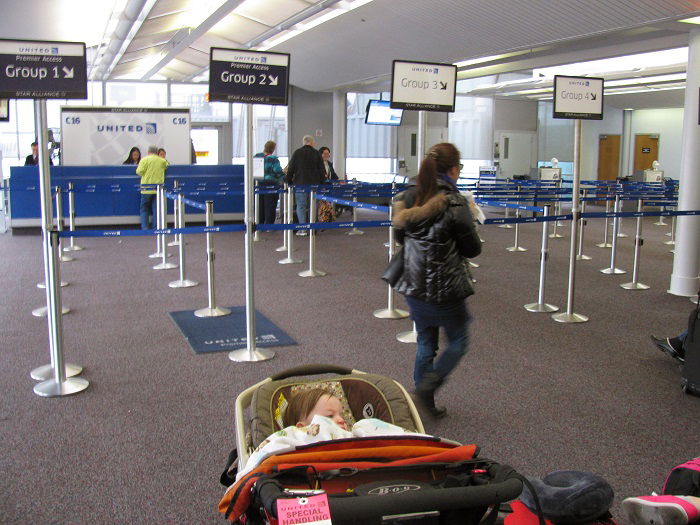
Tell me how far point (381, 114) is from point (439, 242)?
53.2ft

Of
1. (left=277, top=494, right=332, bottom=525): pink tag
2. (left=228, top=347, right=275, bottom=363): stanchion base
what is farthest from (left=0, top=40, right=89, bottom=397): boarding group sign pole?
(left=277, top=494, right=332, bottom=525): pink tag

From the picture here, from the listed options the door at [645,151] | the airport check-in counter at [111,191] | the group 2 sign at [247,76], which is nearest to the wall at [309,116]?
the airport check-in counter at [111,191]

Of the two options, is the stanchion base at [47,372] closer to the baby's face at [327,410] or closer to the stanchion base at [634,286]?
the baby's face at [327,410]

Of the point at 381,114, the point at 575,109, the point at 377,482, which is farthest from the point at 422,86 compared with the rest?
the point at 381,114

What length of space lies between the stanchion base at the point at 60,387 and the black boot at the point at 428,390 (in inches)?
87.1

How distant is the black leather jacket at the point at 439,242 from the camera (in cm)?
371

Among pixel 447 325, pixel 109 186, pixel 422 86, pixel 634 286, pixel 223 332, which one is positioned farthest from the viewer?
pixel 109 186

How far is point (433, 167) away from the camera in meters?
3.72

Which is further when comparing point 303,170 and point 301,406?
point 303,170

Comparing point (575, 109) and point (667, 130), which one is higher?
point (667, 130)

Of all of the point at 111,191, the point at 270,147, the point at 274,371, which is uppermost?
the point at 270,147

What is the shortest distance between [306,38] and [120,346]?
1002 centimetres

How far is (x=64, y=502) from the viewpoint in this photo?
3.14 m

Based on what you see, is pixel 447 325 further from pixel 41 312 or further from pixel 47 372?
pixel 41 312
